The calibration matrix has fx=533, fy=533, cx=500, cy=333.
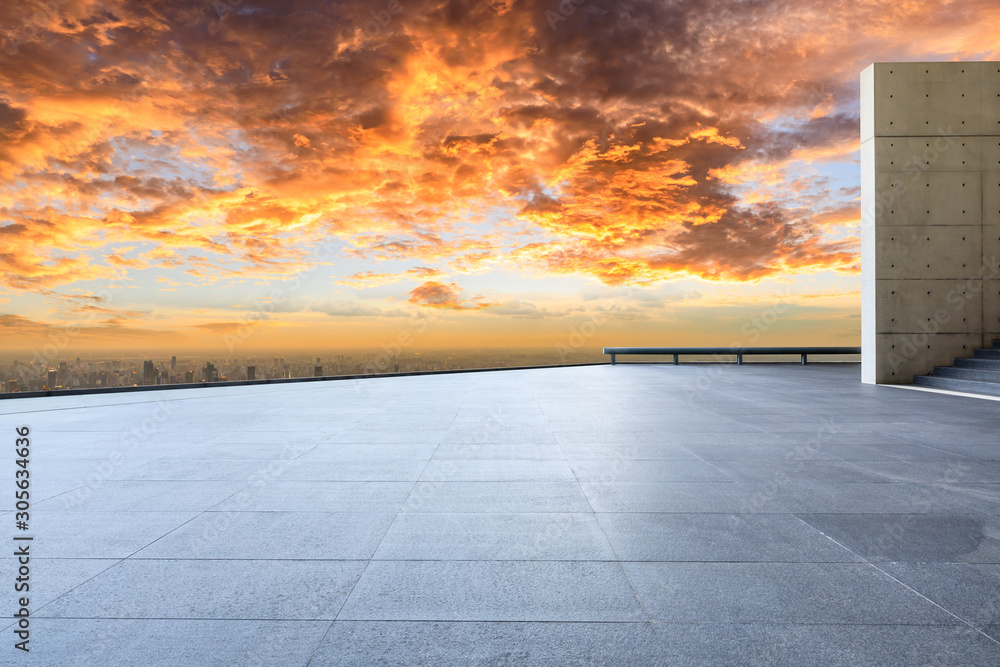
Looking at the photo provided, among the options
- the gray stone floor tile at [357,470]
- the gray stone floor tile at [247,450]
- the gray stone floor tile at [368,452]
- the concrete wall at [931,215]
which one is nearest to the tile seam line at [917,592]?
the gray stone floor tile at [357,470]

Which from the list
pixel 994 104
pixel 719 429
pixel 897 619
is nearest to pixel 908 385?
pixel 994 104

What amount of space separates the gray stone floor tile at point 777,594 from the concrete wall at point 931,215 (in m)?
15.2

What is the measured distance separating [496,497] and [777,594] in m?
2.34

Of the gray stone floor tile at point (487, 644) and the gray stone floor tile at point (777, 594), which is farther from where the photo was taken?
the gray stone floor tile at point (777, 594)

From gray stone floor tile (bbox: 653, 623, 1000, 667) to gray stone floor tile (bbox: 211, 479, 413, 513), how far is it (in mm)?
2548

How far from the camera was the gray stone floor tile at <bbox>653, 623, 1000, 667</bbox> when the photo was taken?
2.38m

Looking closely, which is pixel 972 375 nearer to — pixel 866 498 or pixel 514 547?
pixel 866 498

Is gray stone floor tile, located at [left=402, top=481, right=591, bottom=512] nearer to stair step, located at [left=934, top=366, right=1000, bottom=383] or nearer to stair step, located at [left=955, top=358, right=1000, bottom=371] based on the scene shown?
stair step, located at [left=934, top=366, right=1000, bottom=383]

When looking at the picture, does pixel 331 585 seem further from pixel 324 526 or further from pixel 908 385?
pixel 908 385

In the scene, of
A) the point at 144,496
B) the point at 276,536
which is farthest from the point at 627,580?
the point at 144,496

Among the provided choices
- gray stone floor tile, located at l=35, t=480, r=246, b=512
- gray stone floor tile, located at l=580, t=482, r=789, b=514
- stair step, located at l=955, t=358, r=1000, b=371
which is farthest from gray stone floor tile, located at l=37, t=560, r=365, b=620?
stair step, located at l=955, t=358, r=1000, b=371

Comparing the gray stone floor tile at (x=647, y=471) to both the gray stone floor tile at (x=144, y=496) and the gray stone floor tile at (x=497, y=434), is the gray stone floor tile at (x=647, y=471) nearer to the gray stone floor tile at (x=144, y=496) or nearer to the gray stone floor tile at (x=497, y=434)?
the gray stone floor tile at (x=497, y=434)

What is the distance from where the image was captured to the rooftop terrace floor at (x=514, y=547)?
2.53 m

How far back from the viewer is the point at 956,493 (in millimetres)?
4734
